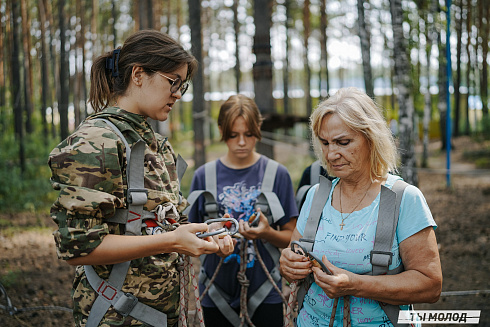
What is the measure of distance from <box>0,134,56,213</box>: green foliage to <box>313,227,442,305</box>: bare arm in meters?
9.29

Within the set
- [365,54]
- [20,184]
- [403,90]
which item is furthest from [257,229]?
[20,184]

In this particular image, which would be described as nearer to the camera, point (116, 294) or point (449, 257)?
point (116, 294)

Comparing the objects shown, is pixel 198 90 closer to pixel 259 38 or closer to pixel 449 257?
pixel 259 38

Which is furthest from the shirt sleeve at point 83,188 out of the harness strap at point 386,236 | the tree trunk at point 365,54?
the tree trunk at point 365,54

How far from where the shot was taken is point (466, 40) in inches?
991

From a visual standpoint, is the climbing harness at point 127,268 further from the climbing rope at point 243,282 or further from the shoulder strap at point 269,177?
the shoulder strap at point 269,177

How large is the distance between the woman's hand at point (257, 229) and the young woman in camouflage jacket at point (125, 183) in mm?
592

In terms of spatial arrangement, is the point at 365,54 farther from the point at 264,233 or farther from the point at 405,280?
the point at 405,280

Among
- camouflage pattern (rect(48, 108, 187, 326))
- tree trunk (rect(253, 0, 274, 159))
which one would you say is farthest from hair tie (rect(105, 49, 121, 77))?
tree trunk (rect(253, 0, 274, 159))

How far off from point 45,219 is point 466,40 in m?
24.4

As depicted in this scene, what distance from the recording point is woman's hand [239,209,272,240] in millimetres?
2680

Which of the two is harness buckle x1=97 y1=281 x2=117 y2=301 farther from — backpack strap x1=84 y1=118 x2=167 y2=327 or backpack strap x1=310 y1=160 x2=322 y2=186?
backpack strap x1=310 y1=160 x2=322 y2=186

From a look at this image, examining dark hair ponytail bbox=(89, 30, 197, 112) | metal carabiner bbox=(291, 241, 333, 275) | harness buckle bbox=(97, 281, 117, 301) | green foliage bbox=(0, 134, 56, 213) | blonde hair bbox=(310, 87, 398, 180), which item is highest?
dark hair ponytail bbox=(89, 30, 197, 112)

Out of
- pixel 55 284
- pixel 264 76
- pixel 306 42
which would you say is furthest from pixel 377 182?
pixel 306 42
